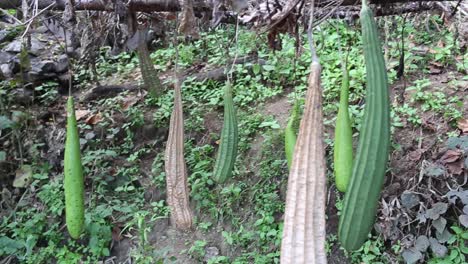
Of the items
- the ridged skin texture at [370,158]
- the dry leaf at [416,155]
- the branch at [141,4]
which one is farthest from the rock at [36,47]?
the ridged skin texture at [370,158]

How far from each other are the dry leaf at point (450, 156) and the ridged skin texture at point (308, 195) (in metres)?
1.78

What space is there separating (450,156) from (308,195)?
1.84m

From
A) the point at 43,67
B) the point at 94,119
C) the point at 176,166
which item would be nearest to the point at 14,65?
the point at 43,67

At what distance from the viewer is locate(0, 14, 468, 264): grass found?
8.93ft

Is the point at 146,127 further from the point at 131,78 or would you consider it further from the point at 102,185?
the point at 131,78

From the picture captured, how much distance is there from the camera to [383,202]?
246 cm

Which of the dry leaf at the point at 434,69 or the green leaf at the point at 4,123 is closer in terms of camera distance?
the green leaf at the point at 4,123

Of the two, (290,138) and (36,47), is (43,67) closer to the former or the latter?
(36,47)

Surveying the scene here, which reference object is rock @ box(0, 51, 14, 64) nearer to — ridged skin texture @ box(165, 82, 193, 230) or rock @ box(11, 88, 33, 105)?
rock @ box(11, 88, 33, 105)

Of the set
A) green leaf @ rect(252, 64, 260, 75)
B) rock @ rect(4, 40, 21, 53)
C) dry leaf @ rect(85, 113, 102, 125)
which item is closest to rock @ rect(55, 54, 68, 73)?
rock @ rect(4, 40, 21, 53)

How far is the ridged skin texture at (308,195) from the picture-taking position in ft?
2.75

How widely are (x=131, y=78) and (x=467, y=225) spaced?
266cm

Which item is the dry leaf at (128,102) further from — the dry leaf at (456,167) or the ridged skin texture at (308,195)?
the ridged skin texture at (308,195)

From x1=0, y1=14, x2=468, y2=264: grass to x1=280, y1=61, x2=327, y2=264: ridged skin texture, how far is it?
1565mm
